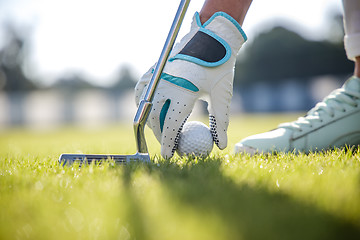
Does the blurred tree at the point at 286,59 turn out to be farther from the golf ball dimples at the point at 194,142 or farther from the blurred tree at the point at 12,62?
the golf ball dimples at the point at 194,142

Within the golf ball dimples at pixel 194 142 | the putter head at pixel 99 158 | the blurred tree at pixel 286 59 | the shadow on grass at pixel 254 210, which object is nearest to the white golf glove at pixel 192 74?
the golf ball dimples at pixel 194 142

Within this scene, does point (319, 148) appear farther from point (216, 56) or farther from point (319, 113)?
point (216, 56)

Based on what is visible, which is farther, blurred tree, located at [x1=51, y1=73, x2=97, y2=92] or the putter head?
blurred tree, located at [x1=51, y1=73, x2=97, y2=92]

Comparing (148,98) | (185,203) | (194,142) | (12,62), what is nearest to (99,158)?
(148,98)

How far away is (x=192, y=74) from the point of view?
207 centimetres

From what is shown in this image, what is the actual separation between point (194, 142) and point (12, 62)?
147 feet

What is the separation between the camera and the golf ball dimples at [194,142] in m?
2.23

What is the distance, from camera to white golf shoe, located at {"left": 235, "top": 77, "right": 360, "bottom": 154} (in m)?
2.44

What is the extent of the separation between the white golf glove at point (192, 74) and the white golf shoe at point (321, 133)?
0.58 metres

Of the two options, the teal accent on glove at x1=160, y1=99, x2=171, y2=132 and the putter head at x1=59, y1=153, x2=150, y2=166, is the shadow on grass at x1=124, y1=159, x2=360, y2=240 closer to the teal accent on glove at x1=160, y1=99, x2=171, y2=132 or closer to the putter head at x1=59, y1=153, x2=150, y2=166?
the putter head at x1=59, y1=153, x2=150, y2=166

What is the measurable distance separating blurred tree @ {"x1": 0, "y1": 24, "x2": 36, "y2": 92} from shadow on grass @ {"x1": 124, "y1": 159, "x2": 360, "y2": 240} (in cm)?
4416

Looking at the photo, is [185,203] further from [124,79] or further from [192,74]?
[124,79]

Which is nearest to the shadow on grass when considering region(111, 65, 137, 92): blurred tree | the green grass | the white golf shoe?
the green grass

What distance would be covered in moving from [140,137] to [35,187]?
740mm
